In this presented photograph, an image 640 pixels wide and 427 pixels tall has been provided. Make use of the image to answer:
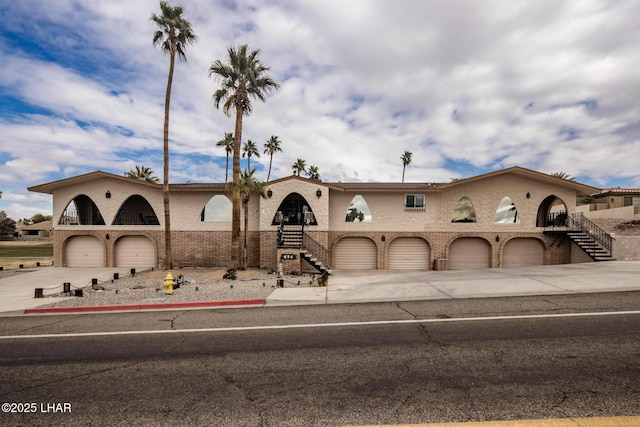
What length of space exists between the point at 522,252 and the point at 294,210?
16870mm

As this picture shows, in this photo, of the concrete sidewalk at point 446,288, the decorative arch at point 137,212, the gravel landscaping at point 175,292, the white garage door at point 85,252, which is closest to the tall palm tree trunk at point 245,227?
the gravel landscaping at point 175,292

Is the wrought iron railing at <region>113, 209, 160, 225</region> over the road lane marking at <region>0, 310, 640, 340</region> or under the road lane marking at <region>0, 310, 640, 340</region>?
over

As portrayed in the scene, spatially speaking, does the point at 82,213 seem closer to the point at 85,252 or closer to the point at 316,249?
the point at 85,252

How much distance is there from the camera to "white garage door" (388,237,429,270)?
2136cm

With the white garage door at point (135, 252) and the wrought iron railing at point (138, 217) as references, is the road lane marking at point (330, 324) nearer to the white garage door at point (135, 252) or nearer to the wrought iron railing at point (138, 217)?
the white garage door at point (135, 252)

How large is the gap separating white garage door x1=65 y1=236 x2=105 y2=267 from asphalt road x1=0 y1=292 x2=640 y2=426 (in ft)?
52.7

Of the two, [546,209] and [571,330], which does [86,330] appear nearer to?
[571,330]

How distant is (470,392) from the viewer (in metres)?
4.11

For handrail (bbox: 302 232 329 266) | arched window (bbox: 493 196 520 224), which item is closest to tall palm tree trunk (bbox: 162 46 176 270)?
handrail (bbox: 302 232 329 266)

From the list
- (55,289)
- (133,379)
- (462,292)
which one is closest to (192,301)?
(133,379)

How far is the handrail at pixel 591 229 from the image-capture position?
58.5 ft

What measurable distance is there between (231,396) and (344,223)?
56.5 feet

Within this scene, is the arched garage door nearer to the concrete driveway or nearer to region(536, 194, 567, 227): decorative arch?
region(536, 194, 567, 227): decorative arch

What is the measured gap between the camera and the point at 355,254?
70.4ft
